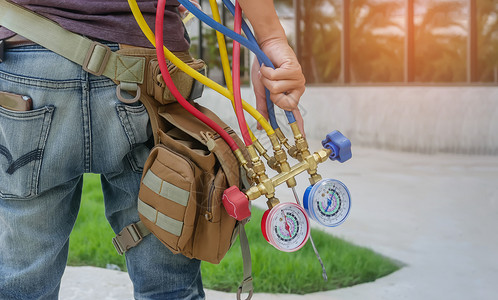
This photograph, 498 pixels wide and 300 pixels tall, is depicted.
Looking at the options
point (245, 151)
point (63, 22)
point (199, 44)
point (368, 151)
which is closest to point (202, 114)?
point (245, 151)

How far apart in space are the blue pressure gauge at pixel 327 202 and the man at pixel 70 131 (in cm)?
15

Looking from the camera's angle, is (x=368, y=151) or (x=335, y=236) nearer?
(x=335, y=236)

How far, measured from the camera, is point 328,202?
109 cm

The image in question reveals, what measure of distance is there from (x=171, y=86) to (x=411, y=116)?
268 inches

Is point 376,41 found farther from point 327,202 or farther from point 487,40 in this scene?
point 327,202

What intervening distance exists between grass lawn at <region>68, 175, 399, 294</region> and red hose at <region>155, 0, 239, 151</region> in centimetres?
185

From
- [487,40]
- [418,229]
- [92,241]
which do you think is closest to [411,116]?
[487,40]

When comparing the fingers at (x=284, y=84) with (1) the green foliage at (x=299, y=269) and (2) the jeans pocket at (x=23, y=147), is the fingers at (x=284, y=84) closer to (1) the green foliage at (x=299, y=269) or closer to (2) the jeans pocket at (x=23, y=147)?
(2) the jeans pocket at (x=23, y=147)

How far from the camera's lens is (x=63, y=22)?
112cm

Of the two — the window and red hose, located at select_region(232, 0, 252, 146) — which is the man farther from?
the window

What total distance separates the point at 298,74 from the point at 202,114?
0.22m

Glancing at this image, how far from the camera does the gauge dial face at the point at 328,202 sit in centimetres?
107

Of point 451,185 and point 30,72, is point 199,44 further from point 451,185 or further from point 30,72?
point 30,72

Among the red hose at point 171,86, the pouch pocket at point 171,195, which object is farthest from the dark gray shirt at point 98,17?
the pouch pocket at point 171,195
